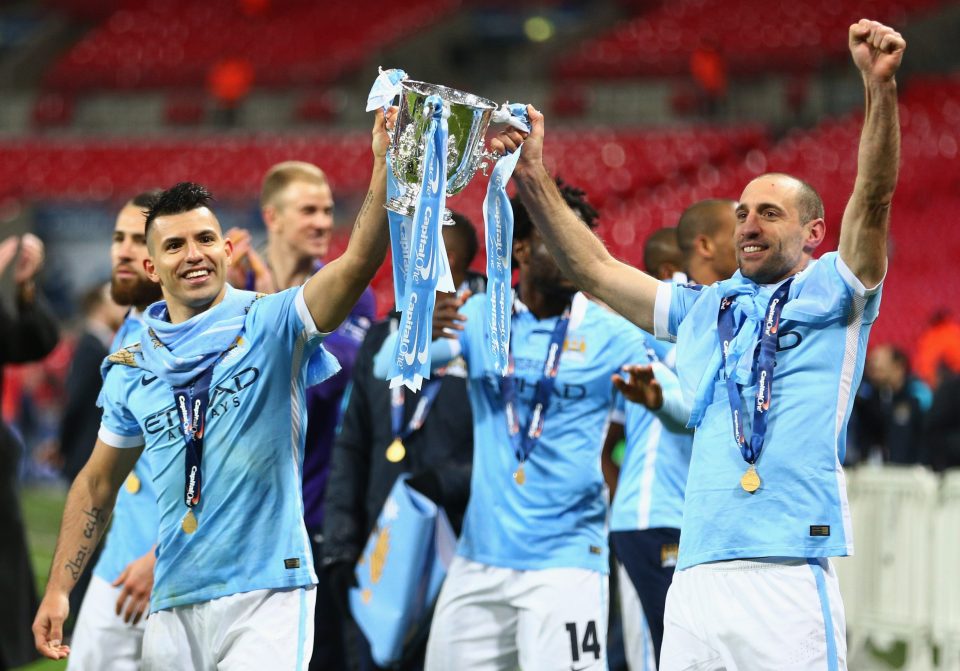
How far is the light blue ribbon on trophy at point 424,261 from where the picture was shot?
11.4 ft

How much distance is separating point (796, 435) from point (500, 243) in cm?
102

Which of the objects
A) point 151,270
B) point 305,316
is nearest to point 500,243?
point 305,316

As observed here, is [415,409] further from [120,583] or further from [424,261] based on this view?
[424,261]

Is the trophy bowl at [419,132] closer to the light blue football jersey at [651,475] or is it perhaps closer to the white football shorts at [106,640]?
the light blue football jersey at [651,475]

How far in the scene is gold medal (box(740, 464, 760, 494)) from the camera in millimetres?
3633

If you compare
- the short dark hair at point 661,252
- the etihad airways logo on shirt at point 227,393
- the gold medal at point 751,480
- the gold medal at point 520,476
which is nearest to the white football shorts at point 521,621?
the gold medal at point 520,476

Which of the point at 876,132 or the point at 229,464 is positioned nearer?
the point at 876,132

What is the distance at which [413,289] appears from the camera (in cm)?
352

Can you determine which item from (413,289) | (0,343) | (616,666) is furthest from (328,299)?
(616,666)

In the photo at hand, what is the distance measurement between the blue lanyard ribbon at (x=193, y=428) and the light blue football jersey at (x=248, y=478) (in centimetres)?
2

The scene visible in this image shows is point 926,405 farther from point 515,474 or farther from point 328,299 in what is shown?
point 328,299

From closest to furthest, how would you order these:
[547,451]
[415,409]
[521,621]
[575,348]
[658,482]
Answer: [521,621] < [547,451] < [575,348] < [658,482] < [415,409]

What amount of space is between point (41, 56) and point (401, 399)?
87.8 ft

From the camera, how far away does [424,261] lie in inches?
138
